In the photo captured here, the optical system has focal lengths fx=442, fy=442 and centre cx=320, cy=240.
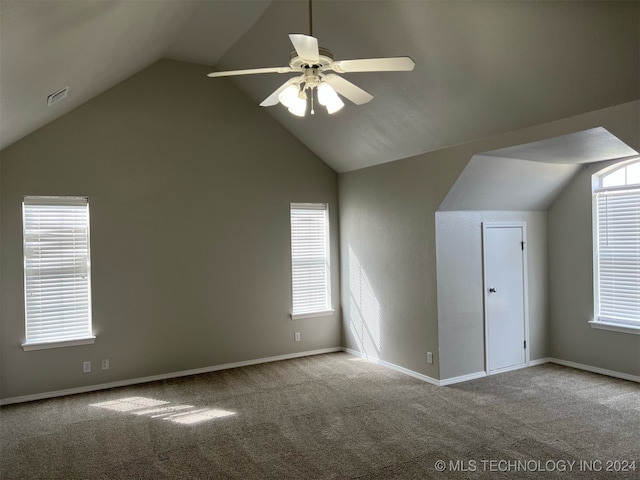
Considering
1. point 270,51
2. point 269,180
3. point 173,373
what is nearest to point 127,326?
point 173,373

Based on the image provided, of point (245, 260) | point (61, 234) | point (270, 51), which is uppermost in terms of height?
point (270, 51)

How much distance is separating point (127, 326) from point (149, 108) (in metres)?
2.54

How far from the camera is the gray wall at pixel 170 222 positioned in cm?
463

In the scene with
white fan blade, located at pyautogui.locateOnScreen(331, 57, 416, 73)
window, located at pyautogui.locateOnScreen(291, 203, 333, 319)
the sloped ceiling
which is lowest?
window, located at pyautogui.locateOnScreen(291, 203, 333, 319)

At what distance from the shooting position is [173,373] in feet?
17.3

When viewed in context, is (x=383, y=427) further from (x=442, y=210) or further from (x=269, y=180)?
(x=269, y=180)

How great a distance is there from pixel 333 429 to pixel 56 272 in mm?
3340

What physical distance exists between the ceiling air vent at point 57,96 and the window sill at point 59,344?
7.90 feet

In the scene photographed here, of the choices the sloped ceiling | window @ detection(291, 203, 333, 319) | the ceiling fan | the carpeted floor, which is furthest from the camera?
window @ detection(291, 203, 333, 319)

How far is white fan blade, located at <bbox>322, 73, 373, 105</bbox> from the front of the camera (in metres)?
2.65

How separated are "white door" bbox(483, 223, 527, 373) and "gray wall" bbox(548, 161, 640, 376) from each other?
496 millimetres

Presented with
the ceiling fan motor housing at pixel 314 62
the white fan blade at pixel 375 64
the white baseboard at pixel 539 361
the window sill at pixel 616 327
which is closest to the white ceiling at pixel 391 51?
the white fan blade at pixel 375 64

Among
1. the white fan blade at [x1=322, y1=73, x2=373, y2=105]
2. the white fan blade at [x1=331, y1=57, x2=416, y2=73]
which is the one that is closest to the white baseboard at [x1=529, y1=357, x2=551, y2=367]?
the white fan blade at [x1=322, y1=73, x2=373, y2=105]

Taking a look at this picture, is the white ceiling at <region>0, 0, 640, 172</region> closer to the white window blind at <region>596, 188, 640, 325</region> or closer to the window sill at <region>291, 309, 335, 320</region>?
the white window blind at <region>596, 188, 640, 325</region>
